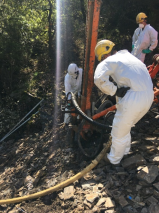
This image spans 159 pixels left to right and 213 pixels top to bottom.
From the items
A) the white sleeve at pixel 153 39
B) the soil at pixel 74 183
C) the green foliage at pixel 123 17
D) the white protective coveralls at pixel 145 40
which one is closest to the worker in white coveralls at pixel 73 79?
the soil at pixel 74 183

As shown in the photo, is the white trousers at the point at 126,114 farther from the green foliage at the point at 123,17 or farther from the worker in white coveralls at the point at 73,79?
the green foliage at the point at 123,17

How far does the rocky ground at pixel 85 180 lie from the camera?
2.89 m

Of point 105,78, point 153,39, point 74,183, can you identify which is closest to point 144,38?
point 153,39

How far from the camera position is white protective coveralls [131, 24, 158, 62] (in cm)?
483

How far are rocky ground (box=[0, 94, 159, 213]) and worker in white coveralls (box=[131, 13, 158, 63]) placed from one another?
72.9 inches

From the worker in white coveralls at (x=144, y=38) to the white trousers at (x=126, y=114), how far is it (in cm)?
233

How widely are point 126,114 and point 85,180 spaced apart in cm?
132

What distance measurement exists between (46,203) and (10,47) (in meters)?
6.60

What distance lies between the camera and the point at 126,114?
2977mm

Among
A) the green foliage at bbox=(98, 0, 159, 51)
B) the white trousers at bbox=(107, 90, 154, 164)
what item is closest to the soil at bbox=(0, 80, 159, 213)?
the white trousers at bbox=(107, 90, 154, 164)

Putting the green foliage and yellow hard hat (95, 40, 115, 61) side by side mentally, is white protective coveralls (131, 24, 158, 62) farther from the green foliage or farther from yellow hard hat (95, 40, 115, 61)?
the green foliage

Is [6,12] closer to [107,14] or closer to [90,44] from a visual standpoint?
[107,14]

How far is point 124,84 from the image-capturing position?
2.98m

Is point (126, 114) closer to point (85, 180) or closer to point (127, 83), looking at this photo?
point (127, 83)
